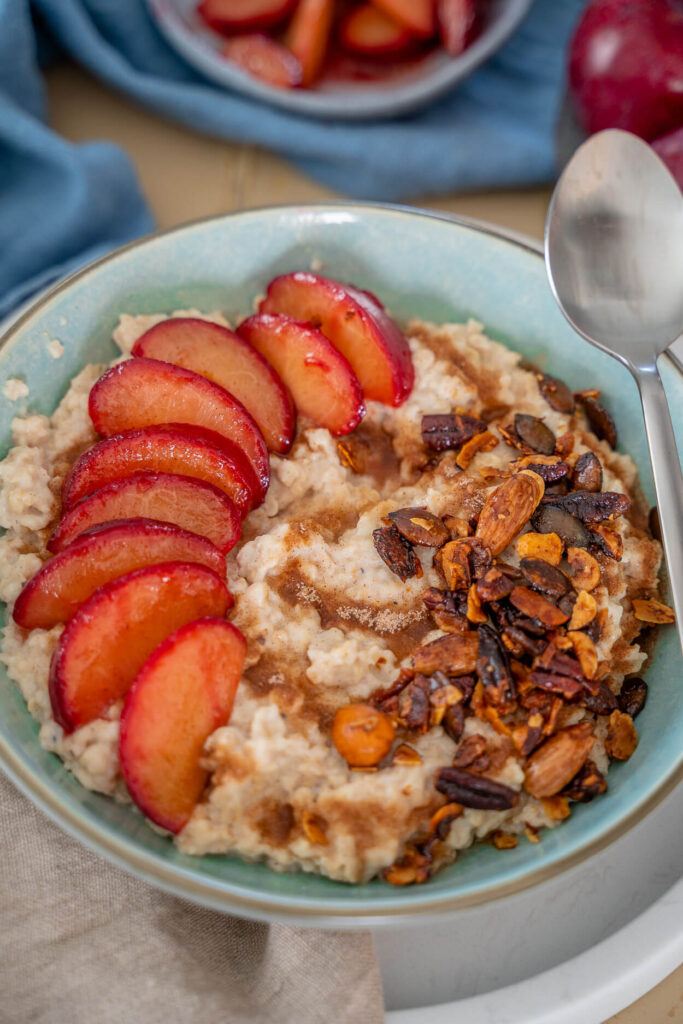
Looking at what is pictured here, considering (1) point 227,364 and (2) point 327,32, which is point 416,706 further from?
(2) point 327,32

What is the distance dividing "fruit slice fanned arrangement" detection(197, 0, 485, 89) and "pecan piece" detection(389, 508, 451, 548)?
1.82 metres

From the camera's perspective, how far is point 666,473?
183 cm

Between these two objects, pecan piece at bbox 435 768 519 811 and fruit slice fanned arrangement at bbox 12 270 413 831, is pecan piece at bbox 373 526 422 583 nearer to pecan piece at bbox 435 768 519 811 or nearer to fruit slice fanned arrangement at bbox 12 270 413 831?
fruit slice fanned arrangement at bbox 12 270 413 831

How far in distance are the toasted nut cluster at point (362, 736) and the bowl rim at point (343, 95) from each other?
6.90ft

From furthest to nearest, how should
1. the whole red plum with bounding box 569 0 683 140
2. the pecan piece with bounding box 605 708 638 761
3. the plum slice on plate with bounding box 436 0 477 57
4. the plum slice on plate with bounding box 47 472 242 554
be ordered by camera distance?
the plum slice on plate with bounding box 436 0 477 57 < the whole red plum with bounding box 569 0 683 140 < the plum slice on plate with bounding box 47 472 242 554 < the pecan piece with bounding box 605 708 638 761

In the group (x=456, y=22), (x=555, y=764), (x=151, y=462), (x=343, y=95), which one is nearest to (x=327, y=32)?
(x=343, y=95)

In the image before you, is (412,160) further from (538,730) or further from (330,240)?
(538,730)

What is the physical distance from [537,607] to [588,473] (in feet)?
1.29

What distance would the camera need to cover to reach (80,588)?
1.70 meters

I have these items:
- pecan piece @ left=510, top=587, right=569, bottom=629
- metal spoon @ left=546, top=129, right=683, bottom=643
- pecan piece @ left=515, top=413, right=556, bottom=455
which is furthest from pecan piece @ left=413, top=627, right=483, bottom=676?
metal spoon @ left=546, top=129, right=683, bottom=643

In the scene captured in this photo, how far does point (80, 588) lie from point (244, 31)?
2.20m

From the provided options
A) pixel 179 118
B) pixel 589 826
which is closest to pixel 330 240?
pixel 179 118

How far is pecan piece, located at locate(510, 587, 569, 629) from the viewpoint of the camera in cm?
168

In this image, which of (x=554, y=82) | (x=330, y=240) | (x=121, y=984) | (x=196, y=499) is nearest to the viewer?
(x=121, y=984)
